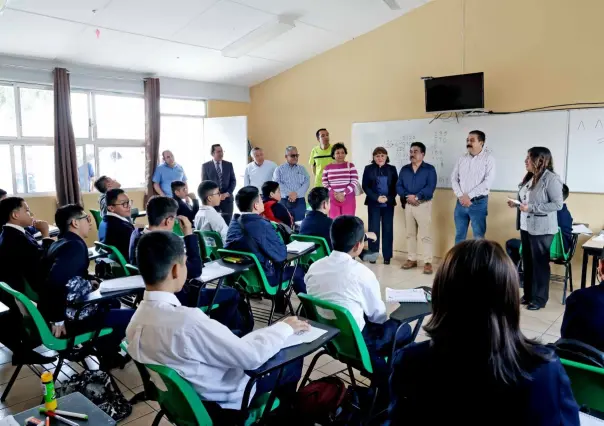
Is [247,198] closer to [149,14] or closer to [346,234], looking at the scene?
[346,234]

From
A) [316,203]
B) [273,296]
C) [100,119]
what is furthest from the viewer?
[100,119]

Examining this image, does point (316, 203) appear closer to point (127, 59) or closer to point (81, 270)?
point (81, 270)

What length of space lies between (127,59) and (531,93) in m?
4.98

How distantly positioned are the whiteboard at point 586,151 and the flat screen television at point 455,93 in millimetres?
959

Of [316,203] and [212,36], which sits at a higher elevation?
[212,36]

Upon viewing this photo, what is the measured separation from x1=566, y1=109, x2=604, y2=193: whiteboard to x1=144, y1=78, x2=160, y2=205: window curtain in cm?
541

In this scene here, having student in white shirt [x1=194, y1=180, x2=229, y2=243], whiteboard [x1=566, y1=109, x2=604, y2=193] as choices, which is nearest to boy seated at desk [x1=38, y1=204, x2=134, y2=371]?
student in white shirt [x1=194, y1=180, x2=229, y2=243]

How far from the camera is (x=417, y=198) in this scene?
539 centimetres

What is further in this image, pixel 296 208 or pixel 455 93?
pixel 296 208

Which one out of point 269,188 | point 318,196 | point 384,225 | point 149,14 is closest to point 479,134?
point 384,225

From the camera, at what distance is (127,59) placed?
5.92 metres

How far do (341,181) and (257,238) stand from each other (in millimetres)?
2536

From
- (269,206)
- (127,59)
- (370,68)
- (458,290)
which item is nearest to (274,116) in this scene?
(370,68)

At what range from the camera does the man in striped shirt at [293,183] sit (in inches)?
237
